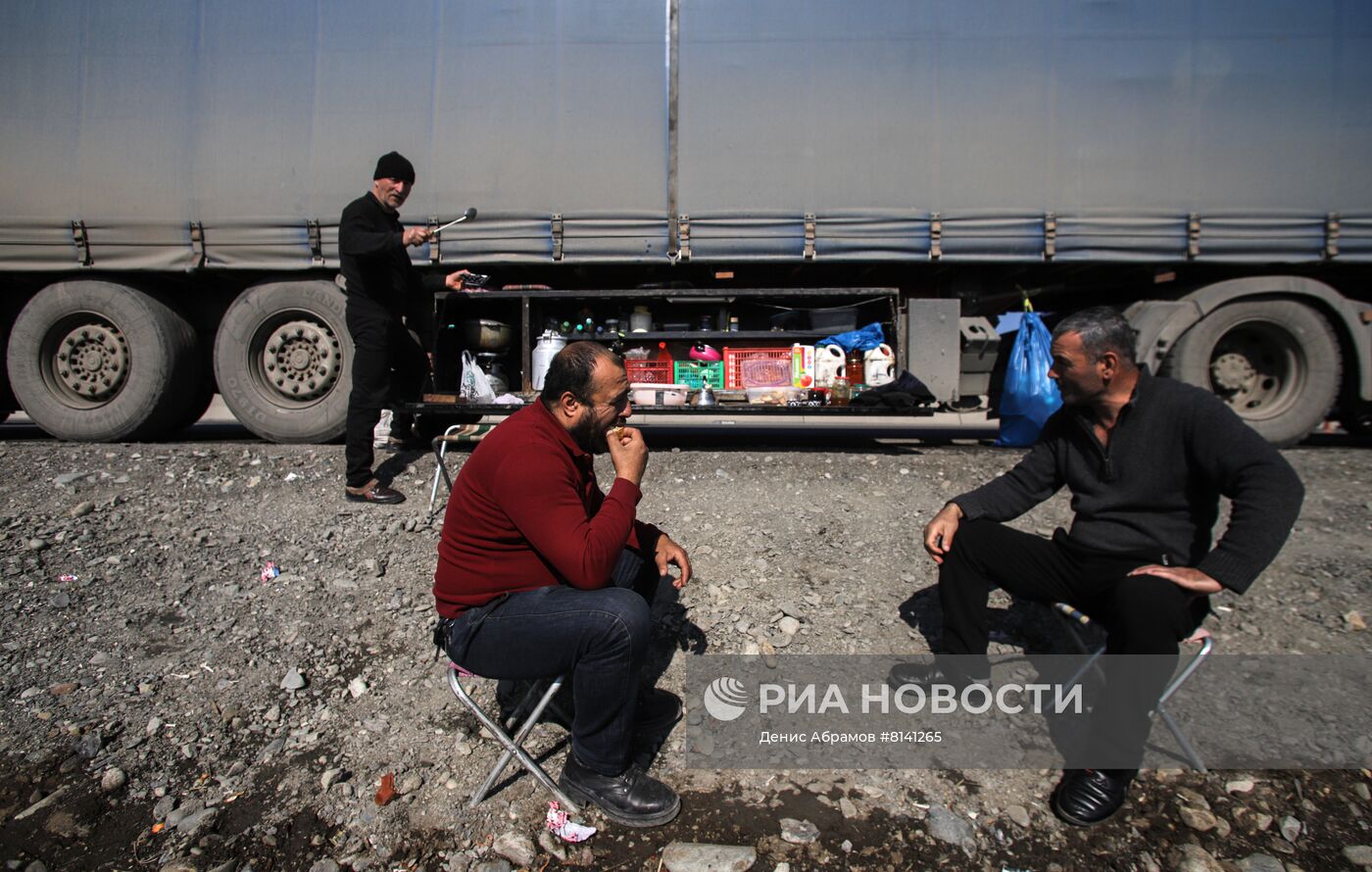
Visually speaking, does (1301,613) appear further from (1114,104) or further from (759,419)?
(759,419)

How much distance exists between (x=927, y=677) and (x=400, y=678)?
6.83 ft

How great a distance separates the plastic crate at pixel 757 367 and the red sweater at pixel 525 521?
12.0 ft

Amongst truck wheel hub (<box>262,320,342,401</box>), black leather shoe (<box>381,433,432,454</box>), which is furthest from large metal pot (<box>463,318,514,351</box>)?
truck wheel hub (<box>262,320,342,401</box>)

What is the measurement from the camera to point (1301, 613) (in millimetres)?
3268

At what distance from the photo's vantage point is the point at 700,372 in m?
5.95

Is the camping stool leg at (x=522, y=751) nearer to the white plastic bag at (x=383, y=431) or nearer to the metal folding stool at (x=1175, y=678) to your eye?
the metal folding stool at (x=1175, y=678)

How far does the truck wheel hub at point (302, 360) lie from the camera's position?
5.61 m

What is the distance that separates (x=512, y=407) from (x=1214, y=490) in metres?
4.40

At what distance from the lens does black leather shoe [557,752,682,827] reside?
2.13m

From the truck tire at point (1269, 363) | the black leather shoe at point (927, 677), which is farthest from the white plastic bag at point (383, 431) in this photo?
the truck tire at point (1269, 363)

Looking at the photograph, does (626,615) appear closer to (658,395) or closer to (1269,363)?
(658,395)

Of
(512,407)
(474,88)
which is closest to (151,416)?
Result: (512,407)

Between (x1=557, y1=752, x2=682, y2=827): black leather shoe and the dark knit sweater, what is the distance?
1489 millimetres

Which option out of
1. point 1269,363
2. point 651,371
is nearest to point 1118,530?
point 651,371
